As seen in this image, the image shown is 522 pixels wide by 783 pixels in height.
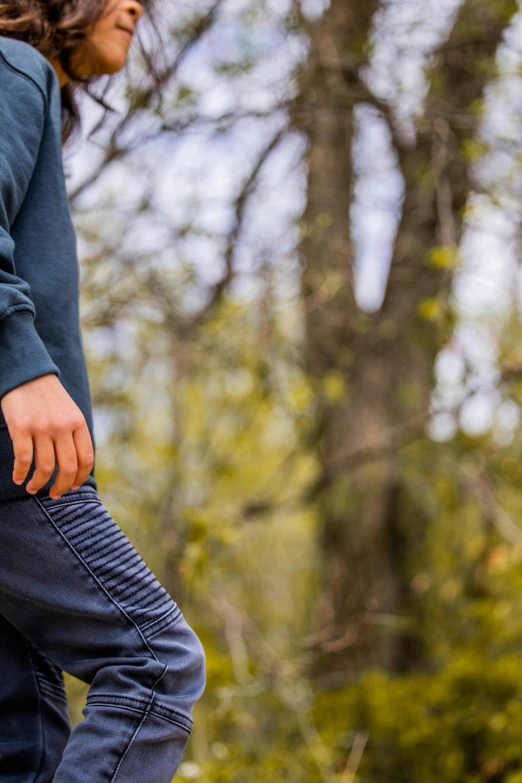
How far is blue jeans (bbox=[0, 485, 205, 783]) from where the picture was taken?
1065mm

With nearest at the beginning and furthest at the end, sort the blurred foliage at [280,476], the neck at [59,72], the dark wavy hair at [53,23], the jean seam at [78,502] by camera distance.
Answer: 1. the jean seam at [78,502]
2. the dark wavy hair at [53,23]
3. the neck at [59,72]
4. the blurred foliage at [280,476]

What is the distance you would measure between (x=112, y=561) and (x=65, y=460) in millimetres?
180

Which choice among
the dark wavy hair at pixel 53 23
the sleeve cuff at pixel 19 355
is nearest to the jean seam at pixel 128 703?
the sleeve cuff at pixel 19 355

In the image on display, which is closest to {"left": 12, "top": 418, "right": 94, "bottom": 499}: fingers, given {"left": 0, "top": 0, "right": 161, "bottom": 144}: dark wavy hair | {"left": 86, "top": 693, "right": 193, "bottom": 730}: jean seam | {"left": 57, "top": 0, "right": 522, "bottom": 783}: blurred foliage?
{"left": 86, "top": 693, "right": 193, "bottom": 730}: jean seam

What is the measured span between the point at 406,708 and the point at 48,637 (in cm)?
248

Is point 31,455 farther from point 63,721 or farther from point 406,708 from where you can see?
point 406,708

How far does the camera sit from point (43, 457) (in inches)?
40.3

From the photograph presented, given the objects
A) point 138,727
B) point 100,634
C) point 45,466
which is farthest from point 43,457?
point 138,727

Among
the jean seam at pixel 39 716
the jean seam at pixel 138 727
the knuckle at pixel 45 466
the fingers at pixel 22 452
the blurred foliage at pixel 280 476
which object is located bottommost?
the blurred foliage at pixel 280 476

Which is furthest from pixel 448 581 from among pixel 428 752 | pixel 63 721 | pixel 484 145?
pixel 63 721

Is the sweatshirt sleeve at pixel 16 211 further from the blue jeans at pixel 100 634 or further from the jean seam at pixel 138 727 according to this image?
the jean seam at pixel 138 727

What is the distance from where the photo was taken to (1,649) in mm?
1249

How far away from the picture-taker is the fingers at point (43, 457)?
102 centimetres

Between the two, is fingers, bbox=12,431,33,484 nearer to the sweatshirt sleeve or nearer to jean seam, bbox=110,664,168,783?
the sweatshirt sleeve
